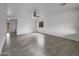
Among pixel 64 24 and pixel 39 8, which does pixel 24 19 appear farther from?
pixel 64 24

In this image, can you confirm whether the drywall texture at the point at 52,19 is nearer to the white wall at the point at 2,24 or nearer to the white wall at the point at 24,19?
the white wall at the point at 24,19

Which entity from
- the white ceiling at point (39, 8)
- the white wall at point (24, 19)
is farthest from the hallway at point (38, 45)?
the white ceiling at point (39, 8)

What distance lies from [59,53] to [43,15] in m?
0.74

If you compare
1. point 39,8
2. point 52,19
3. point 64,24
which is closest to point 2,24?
point 39,8

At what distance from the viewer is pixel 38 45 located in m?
1.84

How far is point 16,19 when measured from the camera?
1.63 m

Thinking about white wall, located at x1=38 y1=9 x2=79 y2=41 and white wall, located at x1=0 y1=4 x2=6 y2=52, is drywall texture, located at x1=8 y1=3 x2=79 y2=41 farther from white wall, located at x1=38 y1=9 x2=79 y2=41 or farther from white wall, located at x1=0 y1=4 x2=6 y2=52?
white wall, located at x1=0 y1=4 x2=6 y2=52

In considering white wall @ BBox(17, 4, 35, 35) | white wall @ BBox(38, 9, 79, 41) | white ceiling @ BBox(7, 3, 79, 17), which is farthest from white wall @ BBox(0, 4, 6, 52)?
white wall @ BBox(38, 9, 79, 41)

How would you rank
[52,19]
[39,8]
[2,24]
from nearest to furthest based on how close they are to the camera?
[2,24]
[39,8]
[52,19]

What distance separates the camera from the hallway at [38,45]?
1.68 metres

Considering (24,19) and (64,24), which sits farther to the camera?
(64,24)

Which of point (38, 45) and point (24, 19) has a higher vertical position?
point (24, 19)

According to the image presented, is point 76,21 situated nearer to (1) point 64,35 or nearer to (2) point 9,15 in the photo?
(1) point 64,35

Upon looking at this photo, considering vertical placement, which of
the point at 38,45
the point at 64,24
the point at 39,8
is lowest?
the point at 38,45
